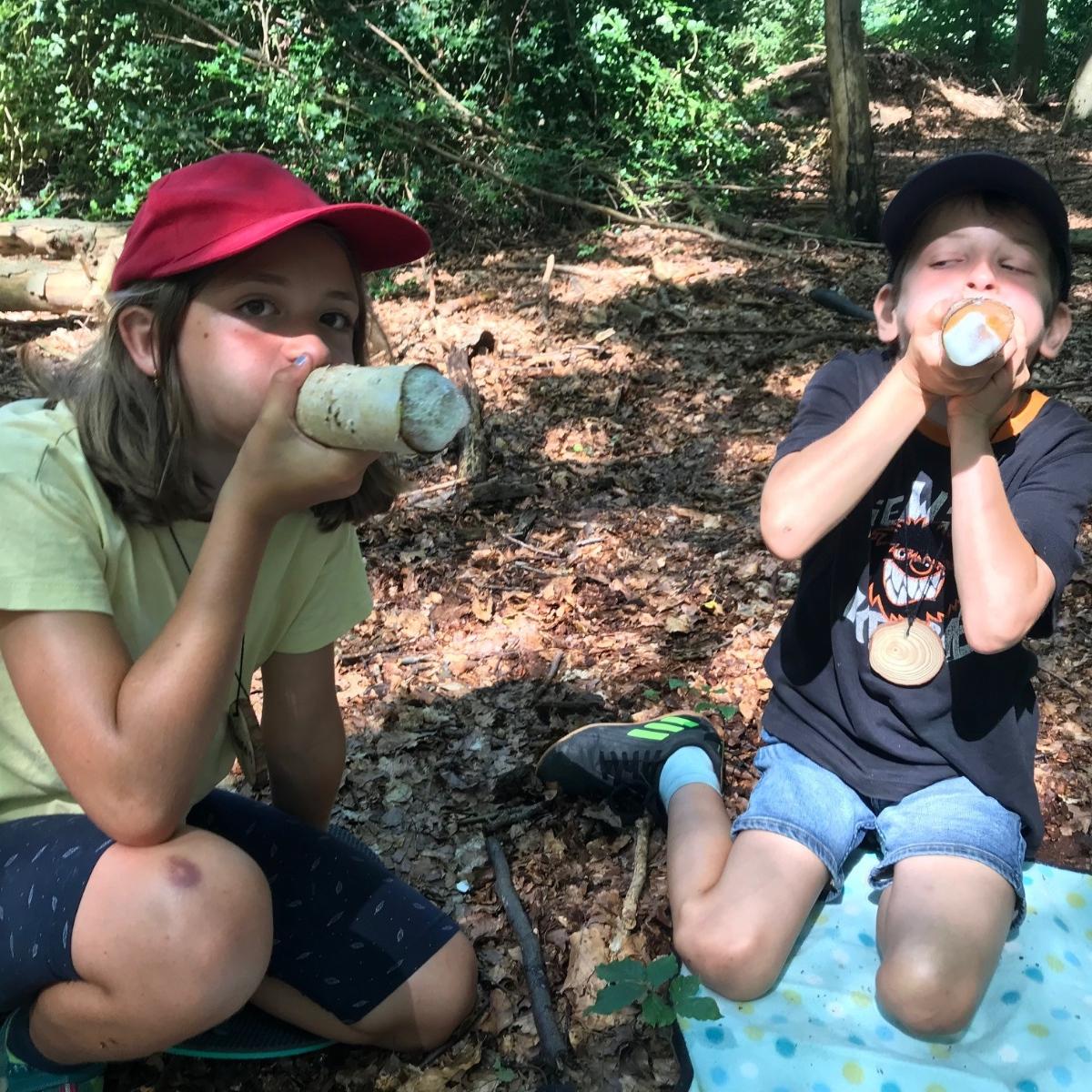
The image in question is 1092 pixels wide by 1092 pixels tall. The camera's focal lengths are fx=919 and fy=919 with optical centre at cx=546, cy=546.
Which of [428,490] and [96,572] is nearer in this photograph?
[96,572]

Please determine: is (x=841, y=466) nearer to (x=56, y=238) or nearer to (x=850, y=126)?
(x=850, y=126)

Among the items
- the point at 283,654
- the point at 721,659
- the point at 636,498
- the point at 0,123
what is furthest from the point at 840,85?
the point at 0,123

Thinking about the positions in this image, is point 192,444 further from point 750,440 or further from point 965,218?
point 750,440

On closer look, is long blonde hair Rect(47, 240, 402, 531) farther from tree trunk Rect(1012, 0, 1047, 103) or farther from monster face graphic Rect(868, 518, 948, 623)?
tree trunk Rect(1012, 0, 1047, 103)

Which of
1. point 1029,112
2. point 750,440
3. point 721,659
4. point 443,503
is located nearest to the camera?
point 721,659

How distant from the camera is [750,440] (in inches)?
183

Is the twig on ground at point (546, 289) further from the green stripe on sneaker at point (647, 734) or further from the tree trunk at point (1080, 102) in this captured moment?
the tree trunk at point (1080, 102)

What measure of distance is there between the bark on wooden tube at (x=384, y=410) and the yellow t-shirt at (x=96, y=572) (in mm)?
416

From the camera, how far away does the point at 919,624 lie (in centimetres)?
207

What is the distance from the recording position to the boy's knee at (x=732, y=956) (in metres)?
1.91

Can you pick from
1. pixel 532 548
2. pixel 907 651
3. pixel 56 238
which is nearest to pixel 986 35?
pixel 56 238

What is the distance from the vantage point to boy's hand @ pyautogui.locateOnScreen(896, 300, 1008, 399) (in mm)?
1708

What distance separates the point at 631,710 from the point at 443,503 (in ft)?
5.57

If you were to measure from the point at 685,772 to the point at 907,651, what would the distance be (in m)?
0.63
